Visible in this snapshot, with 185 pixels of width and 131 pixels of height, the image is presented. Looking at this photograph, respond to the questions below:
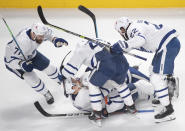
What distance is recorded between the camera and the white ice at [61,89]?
309 cm

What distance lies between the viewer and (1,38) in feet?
16.0

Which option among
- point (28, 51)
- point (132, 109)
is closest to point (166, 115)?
point (132, 109)

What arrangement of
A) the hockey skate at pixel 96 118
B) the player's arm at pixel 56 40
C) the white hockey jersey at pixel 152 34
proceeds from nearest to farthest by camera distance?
the white hockey jersey at pixel 152 34, the hockey skate at pixel 96 118, the player's arm at pixel 56 40

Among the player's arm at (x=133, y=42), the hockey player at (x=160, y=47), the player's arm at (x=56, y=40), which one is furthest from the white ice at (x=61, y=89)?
the player's arm at (x=133, y=42)

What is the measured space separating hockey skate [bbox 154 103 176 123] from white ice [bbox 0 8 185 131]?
0.04 meters

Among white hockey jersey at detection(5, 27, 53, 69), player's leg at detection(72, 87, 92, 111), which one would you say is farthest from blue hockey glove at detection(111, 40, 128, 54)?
white hockey jersey at detection(5, 27, 53, 69)

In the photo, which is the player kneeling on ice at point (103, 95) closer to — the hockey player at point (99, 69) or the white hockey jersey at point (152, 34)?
the hockey player at point (99, 69)

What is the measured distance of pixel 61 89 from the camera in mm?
3752

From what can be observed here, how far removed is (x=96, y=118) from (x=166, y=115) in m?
0.57

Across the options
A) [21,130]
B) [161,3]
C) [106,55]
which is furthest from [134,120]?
[161,3]

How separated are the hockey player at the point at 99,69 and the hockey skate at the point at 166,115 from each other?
0.22m

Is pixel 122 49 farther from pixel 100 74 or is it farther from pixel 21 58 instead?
pixel 21 58

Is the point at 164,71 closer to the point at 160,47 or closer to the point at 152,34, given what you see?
the point at 160,47

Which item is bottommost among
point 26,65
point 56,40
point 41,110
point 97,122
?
point 97,122
